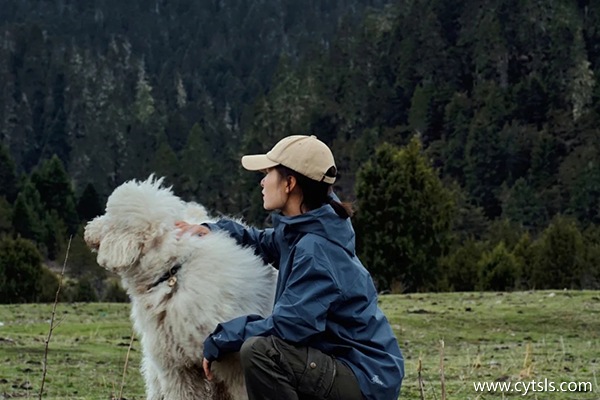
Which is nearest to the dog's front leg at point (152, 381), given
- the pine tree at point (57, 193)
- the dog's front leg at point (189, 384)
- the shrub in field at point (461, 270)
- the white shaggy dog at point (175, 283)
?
the white shaggy dog at point (175, 283)

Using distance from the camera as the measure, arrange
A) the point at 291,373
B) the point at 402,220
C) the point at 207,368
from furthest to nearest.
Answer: the point at 402,220, the point at 207,368, the point at 291,373

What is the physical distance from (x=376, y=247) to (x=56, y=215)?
36510mm

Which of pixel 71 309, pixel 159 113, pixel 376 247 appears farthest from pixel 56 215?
pixel 159 113

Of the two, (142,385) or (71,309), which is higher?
(142,385)

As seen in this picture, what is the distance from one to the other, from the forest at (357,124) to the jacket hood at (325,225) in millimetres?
1187

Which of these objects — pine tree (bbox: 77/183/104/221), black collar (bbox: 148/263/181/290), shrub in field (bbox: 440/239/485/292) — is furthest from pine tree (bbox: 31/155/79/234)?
black collar (bbox: 148/263/181/290)

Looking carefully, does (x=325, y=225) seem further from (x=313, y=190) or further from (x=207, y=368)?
(x=207, y=368)

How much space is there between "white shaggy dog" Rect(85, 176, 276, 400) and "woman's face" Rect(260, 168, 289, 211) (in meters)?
0.38

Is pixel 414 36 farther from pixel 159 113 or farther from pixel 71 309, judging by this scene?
pixel 71 309

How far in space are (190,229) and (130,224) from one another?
31cm

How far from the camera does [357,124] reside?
90812 millimetres

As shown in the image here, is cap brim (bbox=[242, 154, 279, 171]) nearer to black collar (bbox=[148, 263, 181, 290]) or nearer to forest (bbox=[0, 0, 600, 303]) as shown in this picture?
black collar (bbox=[148, 263, 181, 290])

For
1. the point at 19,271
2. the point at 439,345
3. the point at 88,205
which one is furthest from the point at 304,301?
the point at 88,205

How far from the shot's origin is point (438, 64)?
88750mm
